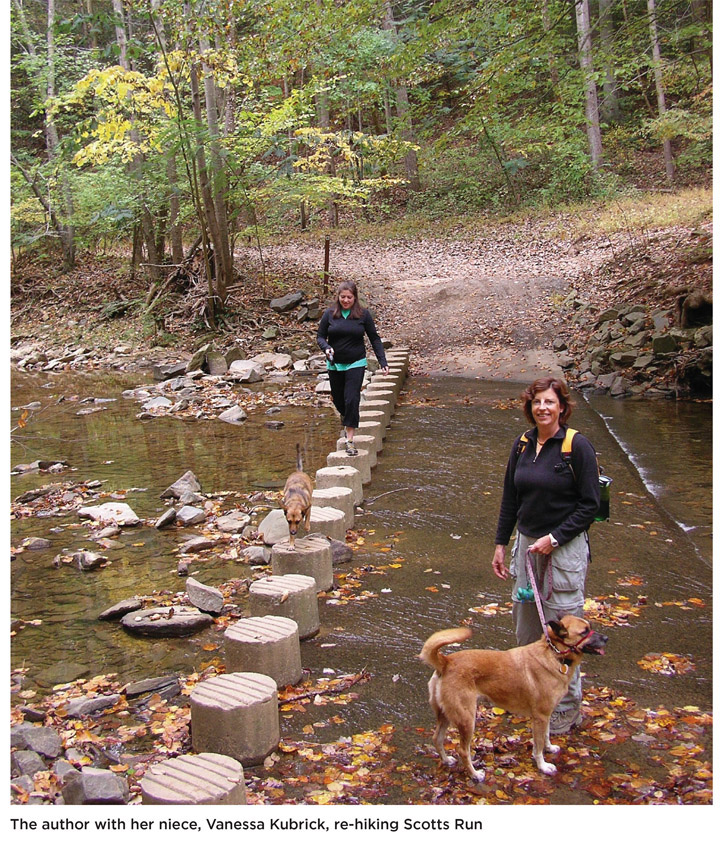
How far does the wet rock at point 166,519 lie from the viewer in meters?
7.83

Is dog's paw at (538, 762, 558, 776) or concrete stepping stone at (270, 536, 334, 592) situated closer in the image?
dog's paw at (538, 762, 558, 776)

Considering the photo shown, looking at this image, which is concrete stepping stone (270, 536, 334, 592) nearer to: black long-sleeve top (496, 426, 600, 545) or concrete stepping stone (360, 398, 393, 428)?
black long-sleeve top (496, 426, 600, 545)

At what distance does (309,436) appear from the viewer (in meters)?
11.6

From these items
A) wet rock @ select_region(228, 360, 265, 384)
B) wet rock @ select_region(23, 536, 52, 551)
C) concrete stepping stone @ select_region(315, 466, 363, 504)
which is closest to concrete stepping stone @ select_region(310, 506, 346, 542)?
concrete stepping stone @ select_region(315, 466, 363, 504)

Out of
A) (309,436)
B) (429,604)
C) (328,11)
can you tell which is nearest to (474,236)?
(328,11)

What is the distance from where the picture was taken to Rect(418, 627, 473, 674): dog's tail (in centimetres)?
342

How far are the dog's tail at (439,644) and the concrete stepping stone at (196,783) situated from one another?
1000 mm

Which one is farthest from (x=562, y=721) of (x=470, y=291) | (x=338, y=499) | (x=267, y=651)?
(x=470, y=291)

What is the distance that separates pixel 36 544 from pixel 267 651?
4127 mm

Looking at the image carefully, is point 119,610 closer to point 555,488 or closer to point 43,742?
point 43,742

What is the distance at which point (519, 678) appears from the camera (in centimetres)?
361

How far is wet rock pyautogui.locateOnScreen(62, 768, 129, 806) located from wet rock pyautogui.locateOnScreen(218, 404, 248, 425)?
9.66 m

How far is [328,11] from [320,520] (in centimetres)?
1033

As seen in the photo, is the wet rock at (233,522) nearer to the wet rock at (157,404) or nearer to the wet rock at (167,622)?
the wet rock at (167,622)
